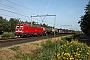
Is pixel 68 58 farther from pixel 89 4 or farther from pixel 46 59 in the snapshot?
pixel 89 4

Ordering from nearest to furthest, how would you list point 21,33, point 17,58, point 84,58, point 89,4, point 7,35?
point 84,58
point 17,58
point 21,33
point 89,4
point 7,35

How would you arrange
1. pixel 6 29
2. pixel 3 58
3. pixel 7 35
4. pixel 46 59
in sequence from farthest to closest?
1. pixel 6 29
2. pixel 7 35
3. pixel 3 58
4. pixel 46 59

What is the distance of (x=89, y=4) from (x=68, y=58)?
33593 millimetres

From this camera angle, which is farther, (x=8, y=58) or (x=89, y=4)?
(x=89, y=4)

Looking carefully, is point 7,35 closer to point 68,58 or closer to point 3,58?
point 3,58

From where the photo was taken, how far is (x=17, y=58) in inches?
456

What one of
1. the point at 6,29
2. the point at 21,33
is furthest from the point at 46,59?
the point at 6,29

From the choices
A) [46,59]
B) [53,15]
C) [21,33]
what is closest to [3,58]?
[46,59]

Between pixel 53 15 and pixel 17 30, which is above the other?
pixel 53 15

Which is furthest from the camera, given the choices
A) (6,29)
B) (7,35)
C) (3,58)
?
(6,29)

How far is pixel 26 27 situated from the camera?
3812 cm

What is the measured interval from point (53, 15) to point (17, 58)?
117 ft

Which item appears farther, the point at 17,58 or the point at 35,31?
the point at 35,31

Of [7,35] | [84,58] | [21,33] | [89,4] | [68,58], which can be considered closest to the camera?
[68,58]
